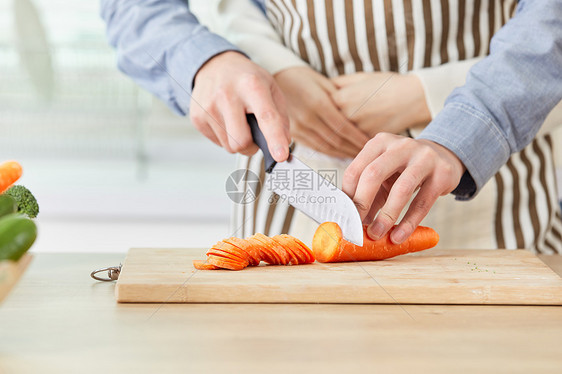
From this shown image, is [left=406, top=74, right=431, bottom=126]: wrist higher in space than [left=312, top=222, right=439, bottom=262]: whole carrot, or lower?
higher

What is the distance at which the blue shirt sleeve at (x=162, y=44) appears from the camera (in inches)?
45.7

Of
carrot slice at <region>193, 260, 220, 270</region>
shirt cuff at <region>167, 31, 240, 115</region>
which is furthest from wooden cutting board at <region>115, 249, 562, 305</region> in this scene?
shirt cuff at <region>167, 31, 240, 115</region>

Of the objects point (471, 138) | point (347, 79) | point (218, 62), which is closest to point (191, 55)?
point (218, 62)

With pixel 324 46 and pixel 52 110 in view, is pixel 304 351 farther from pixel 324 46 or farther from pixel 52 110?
pixel 52 110

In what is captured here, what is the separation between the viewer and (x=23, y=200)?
0.85 m

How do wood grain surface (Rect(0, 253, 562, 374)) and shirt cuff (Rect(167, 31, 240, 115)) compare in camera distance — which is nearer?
wood grain surface (Rect(0, 253, 562, 374))

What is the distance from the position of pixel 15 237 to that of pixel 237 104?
55 cm

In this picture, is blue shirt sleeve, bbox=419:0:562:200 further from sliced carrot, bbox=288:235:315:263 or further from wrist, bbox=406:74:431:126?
sliced carrot, bbox=288:235:315:263

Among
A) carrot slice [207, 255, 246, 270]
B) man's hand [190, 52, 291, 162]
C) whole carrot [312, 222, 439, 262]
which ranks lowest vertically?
whole carrot [312, 222, 439, 262]

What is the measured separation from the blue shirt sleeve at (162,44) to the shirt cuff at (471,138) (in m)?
0.42

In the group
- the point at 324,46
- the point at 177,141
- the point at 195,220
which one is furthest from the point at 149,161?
the point at 324,46

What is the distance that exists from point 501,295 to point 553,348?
0.18 metres

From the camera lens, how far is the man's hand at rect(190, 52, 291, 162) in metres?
0.99

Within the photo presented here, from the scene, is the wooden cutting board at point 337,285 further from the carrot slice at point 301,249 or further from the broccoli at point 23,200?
the broccoli at point 23,200
